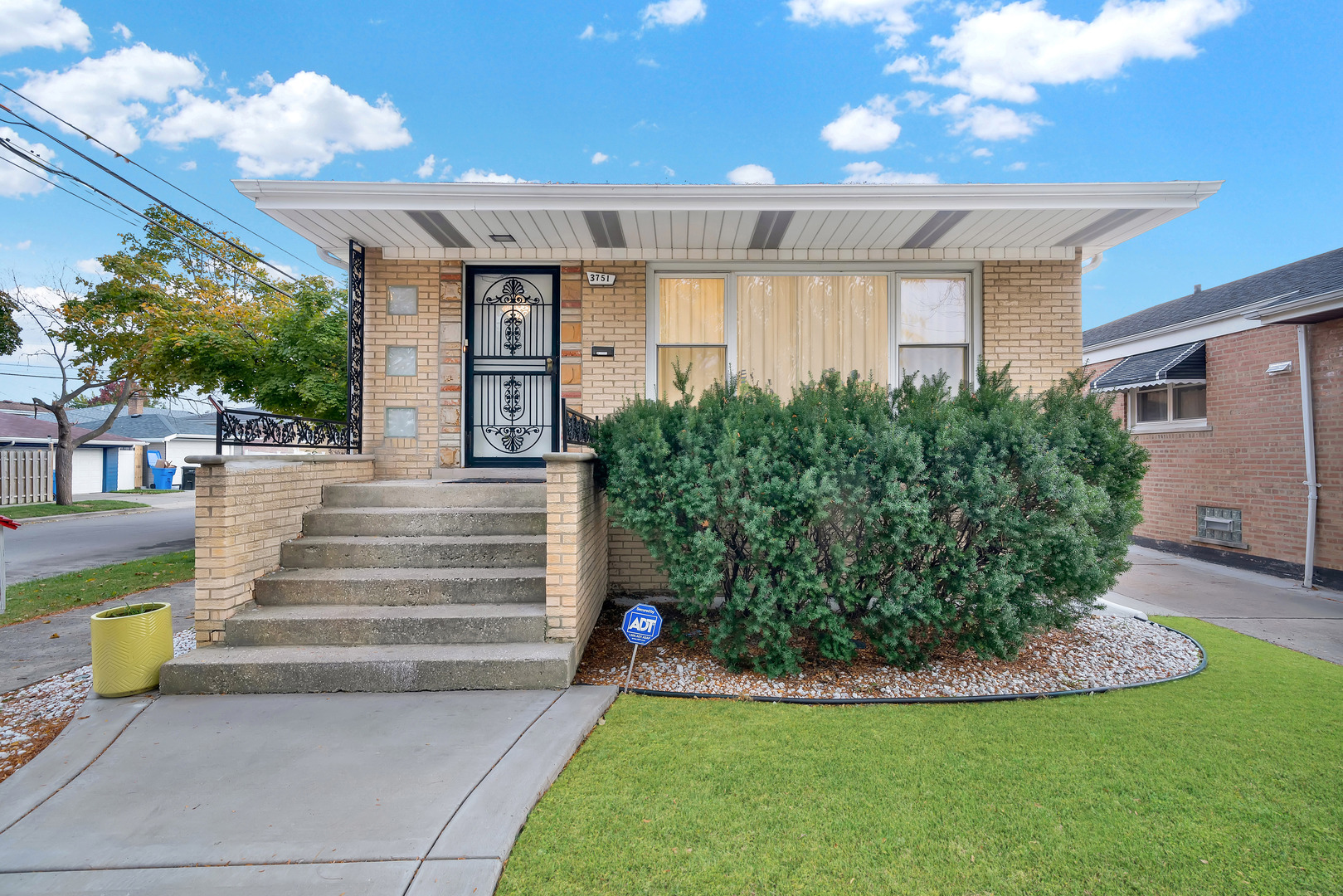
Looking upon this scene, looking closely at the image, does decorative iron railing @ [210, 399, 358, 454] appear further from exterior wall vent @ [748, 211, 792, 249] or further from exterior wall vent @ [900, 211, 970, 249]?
exterior wall vent @ [900, 211, 970, 249]

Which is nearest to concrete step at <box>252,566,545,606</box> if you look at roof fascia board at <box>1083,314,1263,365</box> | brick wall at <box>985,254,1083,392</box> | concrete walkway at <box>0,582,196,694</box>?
concrete walkway at <box>0,582,196,694</box>

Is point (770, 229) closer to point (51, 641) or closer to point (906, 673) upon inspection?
point (906, 673)

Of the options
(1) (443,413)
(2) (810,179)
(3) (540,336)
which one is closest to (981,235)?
(2) (810,179)

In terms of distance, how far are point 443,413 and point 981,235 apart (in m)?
5.79

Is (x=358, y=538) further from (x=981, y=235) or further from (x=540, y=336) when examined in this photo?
(x=981, y=235)

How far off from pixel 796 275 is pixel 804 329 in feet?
1.97

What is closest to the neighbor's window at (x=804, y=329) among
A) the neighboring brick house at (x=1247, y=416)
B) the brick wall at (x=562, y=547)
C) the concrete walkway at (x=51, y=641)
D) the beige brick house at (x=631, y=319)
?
the beige brick house at (x=631, y=319)

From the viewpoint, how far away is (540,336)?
634 cm

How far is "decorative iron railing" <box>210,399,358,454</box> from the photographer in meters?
4.64

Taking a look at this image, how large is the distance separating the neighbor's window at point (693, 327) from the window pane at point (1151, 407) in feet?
33.4

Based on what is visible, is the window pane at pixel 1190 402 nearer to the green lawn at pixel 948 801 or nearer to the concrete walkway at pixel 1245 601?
the concrete walkway at pixel 1245 601

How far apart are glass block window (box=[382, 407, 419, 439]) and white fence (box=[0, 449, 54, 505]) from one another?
24151 millimetres

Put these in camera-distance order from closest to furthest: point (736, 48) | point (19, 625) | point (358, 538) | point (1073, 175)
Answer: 1. point (358, 538)
2. point (1073, 175)
3. point (19, 625)
4. point (736, 48)

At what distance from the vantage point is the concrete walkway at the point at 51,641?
4293 millimetres
